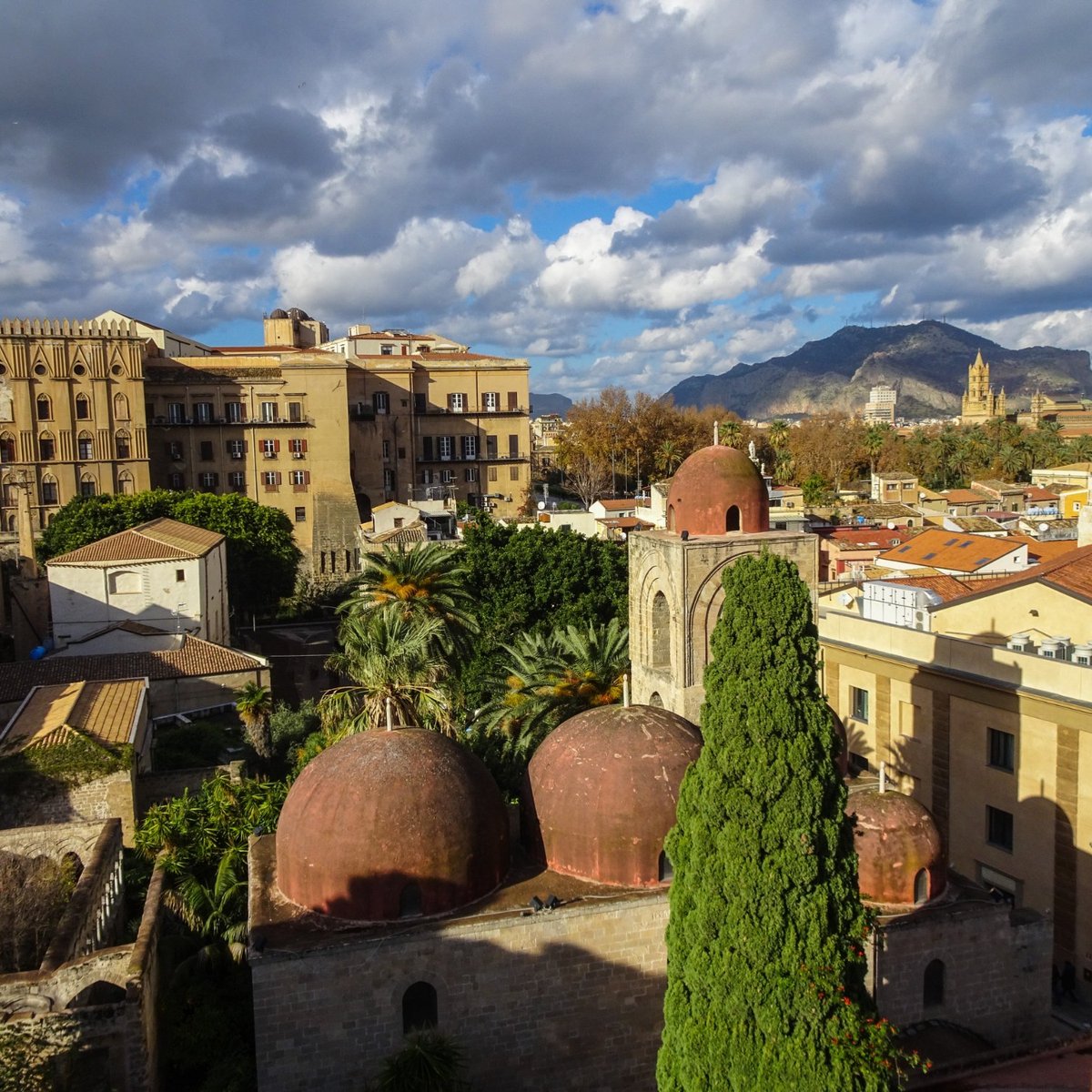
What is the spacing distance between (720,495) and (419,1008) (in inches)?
483

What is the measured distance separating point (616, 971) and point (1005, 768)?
34.2 ft

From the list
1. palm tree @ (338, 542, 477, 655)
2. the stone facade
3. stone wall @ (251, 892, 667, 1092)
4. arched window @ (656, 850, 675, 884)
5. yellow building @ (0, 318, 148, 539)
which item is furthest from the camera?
yellow building @ (0, 318, 148, 539)

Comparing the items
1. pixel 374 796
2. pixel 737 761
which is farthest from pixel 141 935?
pixel 737 761

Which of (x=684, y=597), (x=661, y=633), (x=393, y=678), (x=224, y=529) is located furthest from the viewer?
(x=224, y=529)

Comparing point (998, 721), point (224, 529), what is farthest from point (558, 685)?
point (224, 529)

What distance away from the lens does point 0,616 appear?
38.1 m

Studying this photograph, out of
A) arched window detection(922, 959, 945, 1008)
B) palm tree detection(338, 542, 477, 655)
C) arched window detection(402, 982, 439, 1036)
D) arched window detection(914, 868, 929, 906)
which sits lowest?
arched window detection(922, 959, 945, 1008)

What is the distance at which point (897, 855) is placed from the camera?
45.1ft

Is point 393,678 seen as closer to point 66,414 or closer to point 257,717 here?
point 257,717

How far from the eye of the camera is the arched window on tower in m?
22.0

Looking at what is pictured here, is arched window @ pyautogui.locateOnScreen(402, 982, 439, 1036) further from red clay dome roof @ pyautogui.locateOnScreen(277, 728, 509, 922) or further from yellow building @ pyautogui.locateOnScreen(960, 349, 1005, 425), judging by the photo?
yellow building @ pyautogui.locateOnScreen(960, 349, 1005, 425)

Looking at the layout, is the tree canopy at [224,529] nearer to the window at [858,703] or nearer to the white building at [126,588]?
the white building at [126,588]

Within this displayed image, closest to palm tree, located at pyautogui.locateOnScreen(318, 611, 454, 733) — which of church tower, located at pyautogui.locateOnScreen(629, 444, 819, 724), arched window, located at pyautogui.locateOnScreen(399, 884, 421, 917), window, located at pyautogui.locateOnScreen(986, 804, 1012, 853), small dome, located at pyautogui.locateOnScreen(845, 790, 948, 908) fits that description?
church tower, located at pyautogui.locateOnScreen(629, 444, 819, 724)

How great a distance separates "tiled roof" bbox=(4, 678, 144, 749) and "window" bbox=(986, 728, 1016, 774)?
58.7 feet
